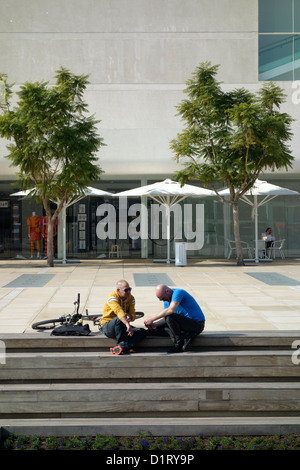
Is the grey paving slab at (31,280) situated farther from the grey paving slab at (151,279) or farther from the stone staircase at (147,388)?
the stone staircase at (147,388)

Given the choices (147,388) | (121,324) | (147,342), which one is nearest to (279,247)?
(147,342)

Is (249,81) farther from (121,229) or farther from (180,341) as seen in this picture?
(180,341)

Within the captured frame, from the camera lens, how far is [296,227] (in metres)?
28.5

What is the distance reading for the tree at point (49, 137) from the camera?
20875 mm

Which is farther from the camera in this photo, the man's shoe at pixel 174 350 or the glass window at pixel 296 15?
the glass window at pixel 296 15

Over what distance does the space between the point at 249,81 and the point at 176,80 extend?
3.54 metres

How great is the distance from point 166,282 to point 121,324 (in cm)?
868

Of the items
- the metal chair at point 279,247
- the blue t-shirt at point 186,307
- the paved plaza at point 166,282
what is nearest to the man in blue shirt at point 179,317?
the blue t-shirt at point 186,307

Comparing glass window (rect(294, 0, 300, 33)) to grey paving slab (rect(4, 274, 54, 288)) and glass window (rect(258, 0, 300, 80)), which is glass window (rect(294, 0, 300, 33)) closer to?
glass window (rect(258, 0, 300, 80))

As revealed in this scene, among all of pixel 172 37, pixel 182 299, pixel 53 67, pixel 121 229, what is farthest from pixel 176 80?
pixel 182 299

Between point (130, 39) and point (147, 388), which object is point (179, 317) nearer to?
point (147, 388)

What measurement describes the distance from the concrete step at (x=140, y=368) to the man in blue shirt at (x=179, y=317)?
27 cm

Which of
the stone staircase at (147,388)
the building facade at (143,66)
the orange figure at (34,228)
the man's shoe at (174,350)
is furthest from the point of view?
the building facade at (143,66)

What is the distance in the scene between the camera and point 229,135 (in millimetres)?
21609
